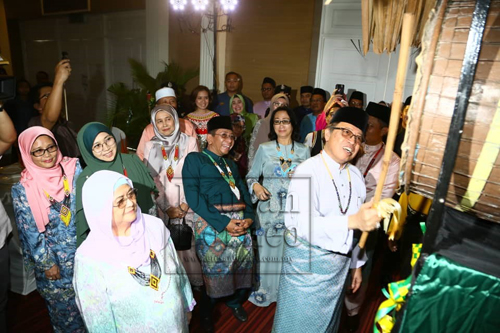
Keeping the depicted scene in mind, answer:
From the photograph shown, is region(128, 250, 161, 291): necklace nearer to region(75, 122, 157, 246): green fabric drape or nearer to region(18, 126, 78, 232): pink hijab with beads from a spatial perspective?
region(75, 122, 157, 246): green fabric drape

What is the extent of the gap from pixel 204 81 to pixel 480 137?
22.2 ft

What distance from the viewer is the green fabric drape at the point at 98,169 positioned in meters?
2.13

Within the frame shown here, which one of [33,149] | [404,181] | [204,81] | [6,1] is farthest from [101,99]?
[404,181]

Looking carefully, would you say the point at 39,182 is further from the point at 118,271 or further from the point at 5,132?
the point at 118,271

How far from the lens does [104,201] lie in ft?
4.87

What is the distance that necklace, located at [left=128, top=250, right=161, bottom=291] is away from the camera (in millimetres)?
1524

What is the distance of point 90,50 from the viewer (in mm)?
8438

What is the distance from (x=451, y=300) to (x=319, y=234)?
911 mm

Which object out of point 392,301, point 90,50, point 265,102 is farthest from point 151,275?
point 90,50

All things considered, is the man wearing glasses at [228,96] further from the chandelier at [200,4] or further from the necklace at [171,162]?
the necklace at [171,162]

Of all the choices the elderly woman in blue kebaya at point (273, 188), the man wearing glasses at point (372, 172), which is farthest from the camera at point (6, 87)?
the man wearing glasses at point (372, 172)

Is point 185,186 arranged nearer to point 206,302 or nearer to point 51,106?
point 206,302

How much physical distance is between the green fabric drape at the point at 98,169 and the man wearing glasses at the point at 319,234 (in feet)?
4.10

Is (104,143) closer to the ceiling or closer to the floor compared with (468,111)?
closer to the floor
